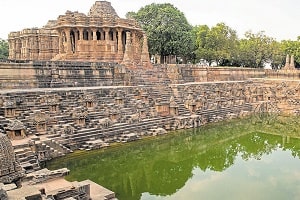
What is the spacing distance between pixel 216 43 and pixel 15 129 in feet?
87.7

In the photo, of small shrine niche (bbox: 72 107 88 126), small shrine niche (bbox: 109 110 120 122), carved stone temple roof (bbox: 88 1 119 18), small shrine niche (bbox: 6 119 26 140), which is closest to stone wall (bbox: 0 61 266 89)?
small shrine niche (bbox: 72 107 88 126)

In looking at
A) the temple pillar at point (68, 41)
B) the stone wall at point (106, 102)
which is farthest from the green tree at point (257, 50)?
the temple pillar at point (68, 41)

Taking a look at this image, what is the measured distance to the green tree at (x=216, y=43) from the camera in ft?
109

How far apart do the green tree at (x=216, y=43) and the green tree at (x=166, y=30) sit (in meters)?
3.53

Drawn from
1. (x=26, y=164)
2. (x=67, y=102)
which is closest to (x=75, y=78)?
(x=67, y=102)

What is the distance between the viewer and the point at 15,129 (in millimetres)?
10492

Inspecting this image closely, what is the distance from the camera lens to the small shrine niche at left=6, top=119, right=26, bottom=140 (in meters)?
10.5

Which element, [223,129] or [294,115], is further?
[294,115]

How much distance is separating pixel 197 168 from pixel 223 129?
610cm

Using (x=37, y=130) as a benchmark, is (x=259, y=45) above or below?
above

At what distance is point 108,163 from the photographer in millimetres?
11242

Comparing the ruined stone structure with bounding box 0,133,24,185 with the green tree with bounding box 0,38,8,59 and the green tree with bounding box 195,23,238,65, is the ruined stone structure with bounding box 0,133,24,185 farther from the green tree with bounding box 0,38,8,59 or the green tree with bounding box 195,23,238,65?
the green tree with bounding box 0,38,8,59

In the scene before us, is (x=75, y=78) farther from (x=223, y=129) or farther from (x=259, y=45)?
(x=259, y=45)

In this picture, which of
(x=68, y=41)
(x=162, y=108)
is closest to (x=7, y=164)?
(x=162, y=108)
